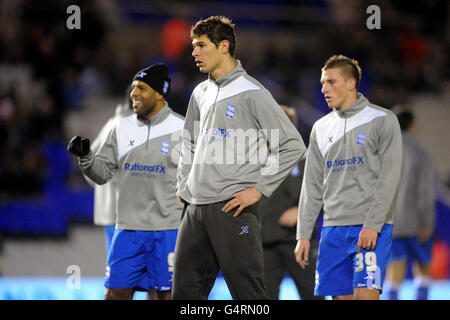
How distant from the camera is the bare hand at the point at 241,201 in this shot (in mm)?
4172

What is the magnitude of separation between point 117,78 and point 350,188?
34.0 feet

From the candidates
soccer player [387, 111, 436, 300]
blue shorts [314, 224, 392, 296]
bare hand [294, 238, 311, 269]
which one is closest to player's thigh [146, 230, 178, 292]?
bare hand [294, 238, 311, 269]

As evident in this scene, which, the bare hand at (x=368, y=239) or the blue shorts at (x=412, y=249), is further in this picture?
the blue shorts at (x=412, y=249)

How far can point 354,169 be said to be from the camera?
5199mm

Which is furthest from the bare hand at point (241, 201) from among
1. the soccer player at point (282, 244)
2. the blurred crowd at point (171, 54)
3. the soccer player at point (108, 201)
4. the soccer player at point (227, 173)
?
the blurred crowd at point (171, 54)

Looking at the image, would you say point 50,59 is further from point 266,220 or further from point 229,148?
point 229,148

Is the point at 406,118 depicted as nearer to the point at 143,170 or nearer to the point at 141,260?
the point at 143,170

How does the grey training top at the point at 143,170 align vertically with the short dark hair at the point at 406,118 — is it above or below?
below

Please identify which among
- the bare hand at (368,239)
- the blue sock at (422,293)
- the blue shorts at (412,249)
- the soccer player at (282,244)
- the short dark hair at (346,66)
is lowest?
the blue sock at (422,293)

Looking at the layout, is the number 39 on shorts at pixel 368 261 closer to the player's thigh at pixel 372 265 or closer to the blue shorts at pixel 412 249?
the player's thigh at pixel 372 265

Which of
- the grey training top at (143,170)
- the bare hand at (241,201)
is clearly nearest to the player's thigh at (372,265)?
the bare hand at (241,201)

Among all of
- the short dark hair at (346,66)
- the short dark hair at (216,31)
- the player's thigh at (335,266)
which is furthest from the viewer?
the short dark hair at (346,66)

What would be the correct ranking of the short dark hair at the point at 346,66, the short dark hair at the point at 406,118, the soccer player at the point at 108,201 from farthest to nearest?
the short dark hair at the point at 406,118 → the soccer player at the point at 108,201 → the short dark hair at the point at 346,66

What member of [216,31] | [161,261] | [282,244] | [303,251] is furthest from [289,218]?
[216,31]
